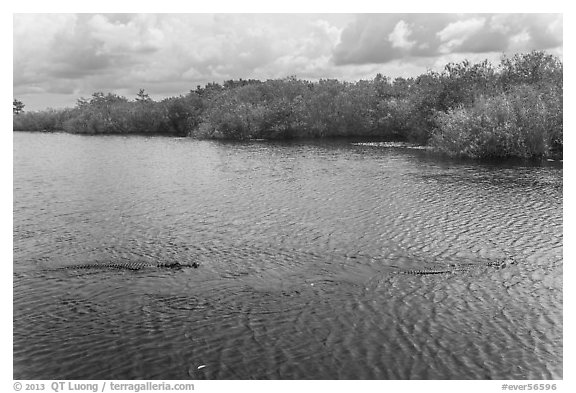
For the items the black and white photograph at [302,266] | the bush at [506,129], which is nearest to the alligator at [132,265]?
the black and white photograph at [302,266]

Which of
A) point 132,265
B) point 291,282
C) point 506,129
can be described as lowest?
point 291,282

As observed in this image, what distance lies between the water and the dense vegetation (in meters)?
17.0

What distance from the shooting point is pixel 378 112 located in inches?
3994

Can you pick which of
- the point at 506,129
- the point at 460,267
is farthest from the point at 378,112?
the point at 460,267

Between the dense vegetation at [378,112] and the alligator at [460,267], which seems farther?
the dense vegetation at [378,112]

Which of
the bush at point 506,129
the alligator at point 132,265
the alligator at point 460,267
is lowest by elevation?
the alligator at point 460,267

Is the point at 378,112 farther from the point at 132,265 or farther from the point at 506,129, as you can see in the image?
the point at 132,265

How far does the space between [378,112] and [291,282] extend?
273ft

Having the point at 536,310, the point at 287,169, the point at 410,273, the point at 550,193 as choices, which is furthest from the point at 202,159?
the point at 536,310

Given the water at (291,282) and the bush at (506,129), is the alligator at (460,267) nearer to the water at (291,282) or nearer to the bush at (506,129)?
the water at (291,282)

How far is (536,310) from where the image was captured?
65.5 ft

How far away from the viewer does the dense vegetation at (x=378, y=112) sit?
60094 millimetres

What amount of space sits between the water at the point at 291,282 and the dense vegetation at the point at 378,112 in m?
17.0
